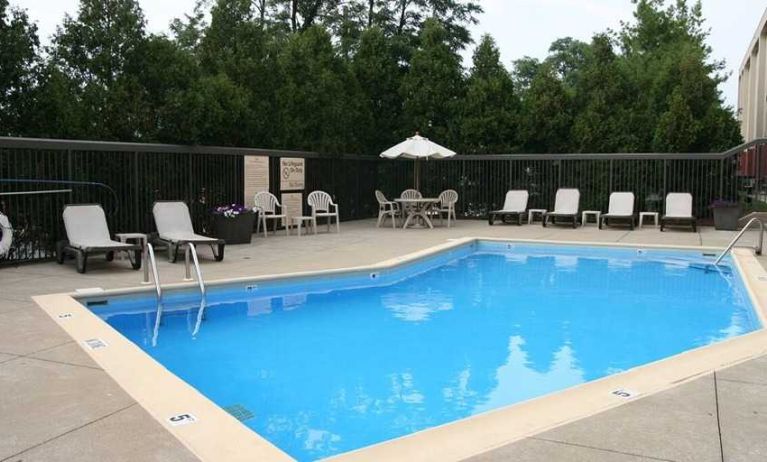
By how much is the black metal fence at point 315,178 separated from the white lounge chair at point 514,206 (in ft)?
3.15

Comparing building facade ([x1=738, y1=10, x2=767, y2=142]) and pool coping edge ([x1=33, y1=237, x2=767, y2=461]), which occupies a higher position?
building facade ([x1=738, y1=10, x2=767, y2=142])

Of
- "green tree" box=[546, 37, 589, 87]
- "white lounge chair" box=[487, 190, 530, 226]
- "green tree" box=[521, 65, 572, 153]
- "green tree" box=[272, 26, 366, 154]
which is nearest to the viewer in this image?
"green tree" box=[272, 26, 366, 154]

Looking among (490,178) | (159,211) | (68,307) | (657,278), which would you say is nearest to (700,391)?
(68,307)

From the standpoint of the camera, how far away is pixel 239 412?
13.9ft

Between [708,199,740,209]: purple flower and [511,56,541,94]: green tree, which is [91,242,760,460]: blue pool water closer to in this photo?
[708,199,740,209]: purple flower

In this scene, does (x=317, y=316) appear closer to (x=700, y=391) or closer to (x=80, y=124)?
(x=700, y=391)

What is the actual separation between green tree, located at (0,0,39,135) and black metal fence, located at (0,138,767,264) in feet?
4.95

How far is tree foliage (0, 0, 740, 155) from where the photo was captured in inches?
442

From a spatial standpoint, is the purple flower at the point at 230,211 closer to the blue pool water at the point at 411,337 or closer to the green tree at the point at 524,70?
the blue pool water at the point at 411,337

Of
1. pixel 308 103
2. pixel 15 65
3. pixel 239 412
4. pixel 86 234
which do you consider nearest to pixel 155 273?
pixel 239 412

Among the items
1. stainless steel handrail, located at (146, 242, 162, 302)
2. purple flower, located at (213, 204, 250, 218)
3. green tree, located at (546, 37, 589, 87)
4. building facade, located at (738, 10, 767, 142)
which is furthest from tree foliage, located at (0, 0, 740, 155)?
green tree, located at (546, 37, 589, 87)

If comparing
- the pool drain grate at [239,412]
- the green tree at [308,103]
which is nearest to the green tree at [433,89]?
the green tree at [308,103]

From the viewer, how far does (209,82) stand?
12.7m

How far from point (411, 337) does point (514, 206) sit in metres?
10.3
